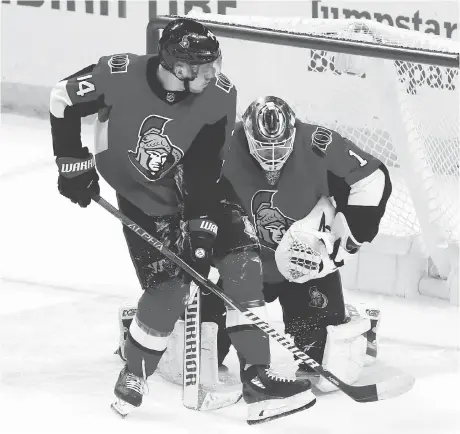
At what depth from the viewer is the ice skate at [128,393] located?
3357mm

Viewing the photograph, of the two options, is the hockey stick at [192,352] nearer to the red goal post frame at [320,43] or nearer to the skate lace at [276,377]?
the skate lace at [276,377]

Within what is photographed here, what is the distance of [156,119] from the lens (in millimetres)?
3344

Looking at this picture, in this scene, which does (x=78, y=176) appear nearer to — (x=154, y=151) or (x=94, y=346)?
(x=154, y=151)

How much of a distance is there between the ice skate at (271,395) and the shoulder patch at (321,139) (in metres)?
0.62

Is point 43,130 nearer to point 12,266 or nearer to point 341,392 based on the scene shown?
point 12,266

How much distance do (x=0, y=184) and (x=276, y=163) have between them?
2.49 metres

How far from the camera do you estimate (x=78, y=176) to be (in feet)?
11.1

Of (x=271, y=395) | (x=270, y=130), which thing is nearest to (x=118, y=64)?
(x=270, y=130)

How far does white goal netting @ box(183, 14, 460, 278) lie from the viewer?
14.1ft

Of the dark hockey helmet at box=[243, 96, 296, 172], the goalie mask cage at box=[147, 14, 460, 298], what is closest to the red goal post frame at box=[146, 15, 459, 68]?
the goalie mask cage at box=[147, 14, 460, 298]

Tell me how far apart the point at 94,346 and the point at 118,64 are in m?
0.99

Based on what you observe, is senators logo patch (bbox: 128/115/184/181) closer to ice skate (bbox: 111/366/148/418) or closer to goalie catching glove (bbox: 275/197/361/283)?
goalie catching glove (bbox: 275/197/361/283)

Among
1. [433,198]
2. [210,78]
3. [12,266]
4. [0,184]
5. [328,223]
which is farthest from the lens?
[0,184]

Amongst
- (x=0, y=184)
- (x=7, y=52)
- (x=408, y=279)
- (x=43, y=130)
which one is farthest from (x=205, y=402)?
(x=7, y=52)
